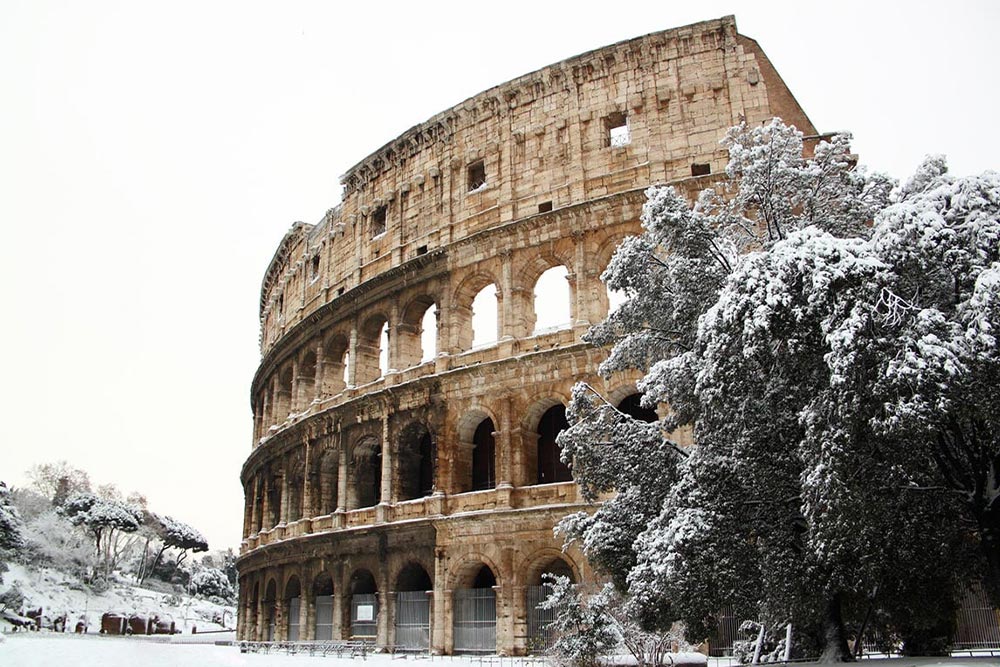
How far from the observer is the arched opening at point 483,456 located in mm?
19703

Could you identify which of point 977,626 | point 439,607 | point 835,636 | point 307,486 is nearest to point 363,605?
point 439,607

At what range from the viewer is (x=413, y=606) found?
1869 cm

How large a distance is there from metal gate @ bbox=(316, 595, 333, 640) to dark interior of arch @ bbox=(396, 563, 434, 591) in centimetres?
249

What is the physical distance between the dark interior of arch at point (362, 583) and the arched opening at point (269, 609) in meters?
4.71

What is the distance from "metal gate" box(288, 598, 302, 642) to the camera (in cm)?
2261

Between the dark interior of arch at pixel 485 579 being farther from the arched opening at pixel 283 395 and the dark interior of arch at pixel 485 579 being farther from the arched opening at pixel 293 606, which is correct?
the arched opening at pixel 283 395

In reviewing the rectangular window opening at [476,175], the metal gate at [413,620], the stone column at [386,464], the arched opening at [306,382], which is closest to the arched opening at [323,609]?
the metal gate at [413,620]

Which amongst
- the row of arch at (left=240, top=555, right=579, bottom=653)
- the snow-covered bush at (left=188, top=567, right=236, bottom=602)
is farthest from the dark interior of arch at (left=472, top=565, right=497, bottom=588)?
the snow-covered bush at (left=188, top=567, right=236, bottom=602)

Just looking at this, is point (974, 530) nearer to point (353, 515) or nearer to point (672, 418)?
point (672, 418)

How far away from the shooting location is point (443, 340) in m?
20.2

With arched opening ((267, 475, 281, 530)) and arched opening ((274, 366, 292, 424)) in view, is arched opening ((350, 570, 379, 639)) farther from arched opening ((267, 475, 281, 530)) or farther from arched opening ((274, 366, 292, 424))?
arched opening ((274, 366, 292, 424))

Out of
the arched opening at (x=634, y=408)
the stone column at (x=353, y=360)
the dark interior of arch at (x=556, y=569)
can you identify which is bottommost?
the dark interior of arch at (x=556, y=569)

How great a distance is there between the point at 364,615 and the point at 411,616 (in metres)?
1.68

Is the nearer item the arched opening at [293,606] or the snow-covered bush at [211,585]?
the arched opening at [293,606]
